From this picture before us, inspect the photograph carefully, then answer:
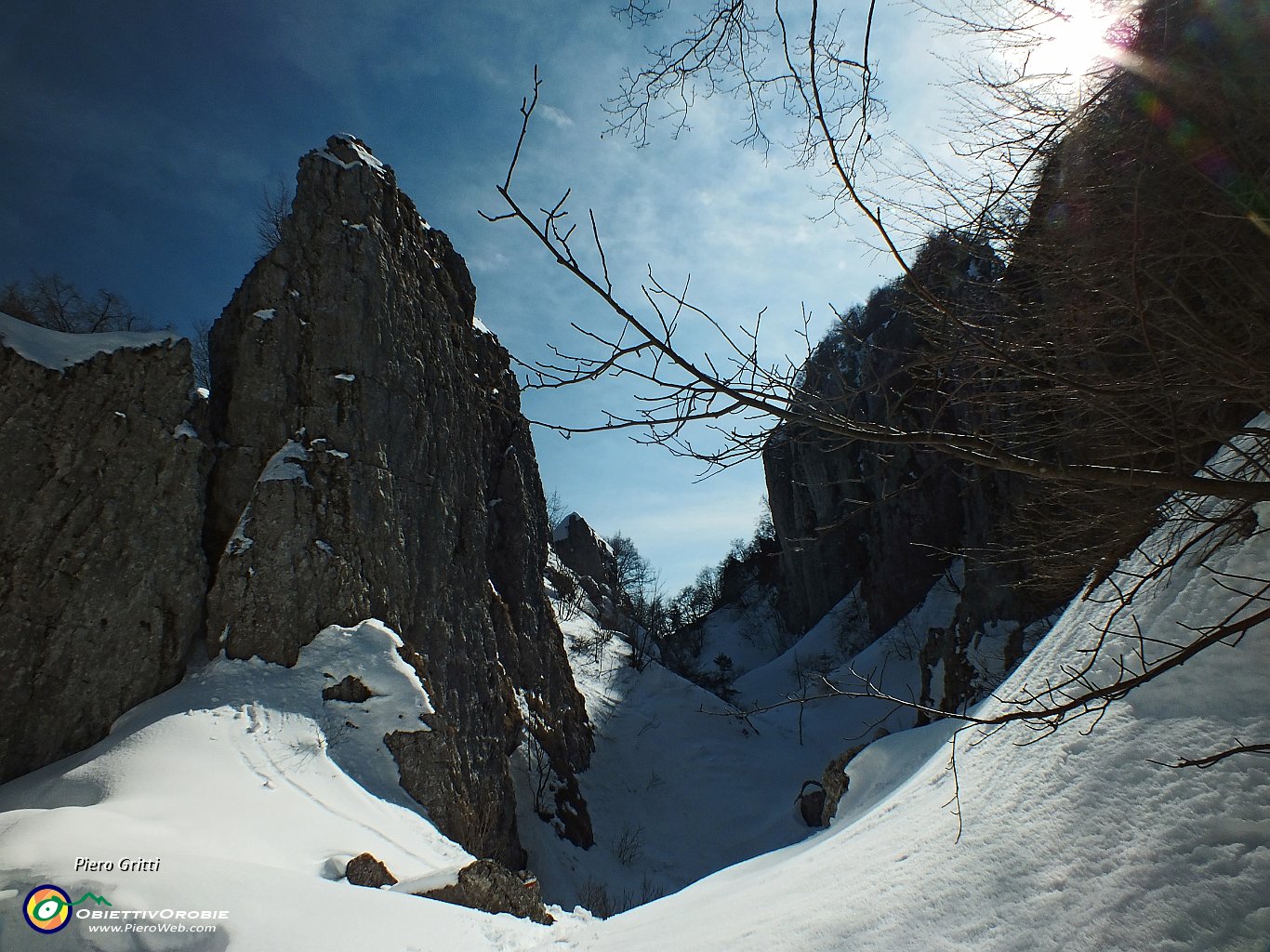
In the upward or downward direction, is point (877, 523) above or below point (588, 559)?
below

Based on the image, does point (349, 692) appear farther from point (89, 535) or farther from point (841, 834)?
point (841, 834)

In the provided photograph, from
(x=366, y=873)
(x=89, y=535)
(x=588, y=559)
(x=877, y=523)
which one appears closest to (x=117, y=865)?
(x=366, y=873)

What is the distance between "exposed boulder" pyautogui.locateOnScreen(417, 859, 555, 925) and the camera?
5.12 m

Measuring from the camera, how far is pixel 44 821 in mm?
4578

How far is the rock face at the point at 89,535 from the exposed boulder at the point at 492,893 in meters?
7.39

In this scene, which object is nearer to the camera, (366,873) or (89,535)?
(366,873)

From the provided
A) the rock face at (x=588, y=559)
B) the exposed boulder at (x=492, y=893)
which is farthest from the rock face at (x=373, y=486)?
the rock face at (x=588, y=559)

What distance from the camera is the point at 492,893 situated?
5.32 m

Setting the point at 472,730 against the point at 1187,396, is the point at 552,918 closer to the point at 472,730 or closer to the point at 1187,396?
the point at 1187,396

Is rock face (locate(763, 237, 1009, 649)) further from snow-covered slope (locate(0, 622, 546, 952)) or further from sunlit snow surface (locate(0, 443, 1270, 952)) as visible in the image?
snow-covered slope (locate(0, 622, 546, 952))

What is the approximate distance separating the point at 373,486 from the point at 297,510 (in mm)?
1661

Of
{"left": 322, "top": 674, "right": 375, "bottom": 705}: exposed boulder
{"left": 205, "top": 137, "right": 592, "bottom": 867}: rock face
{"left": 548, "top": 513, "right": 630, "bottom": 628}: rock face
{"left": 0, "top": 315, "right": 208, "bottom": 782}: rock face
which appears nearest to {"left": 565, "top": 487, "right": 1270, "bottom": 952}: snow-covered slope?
{"left": 322, "top": 674, "right": 375, "bottom": 705}: exposed boulder

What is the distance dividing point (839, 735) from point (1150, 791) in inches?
813

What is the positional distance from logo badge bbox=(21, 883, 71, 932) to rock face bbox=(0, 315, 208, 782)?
776cm
